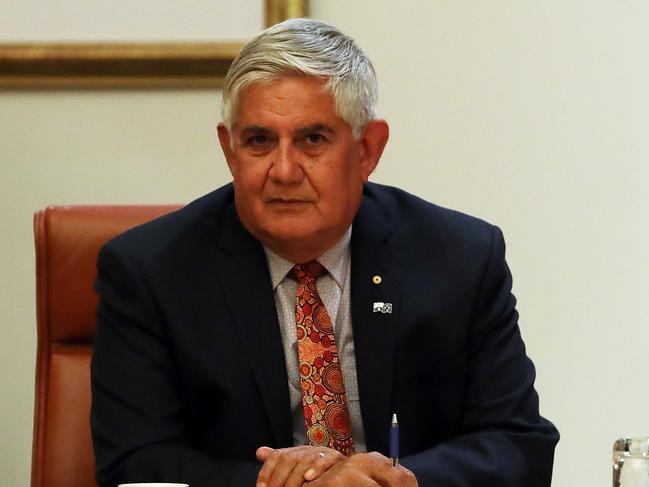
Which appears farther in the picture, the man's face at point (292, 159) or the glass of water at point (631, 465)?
the man's face at point (292, 159)

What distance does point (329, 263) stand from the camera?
2723 millimetres

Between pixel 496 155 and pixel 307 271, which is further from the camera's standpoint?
pixel 496 155

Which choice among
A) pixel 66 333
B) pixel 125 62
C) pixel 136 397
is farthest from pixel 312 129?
pixel 125 62

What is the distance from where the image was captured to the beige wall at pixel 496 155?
357 cm

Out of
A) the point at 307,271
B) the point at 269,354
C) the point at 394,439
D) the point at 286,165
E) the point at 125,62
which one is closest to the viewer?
the point at 394,439

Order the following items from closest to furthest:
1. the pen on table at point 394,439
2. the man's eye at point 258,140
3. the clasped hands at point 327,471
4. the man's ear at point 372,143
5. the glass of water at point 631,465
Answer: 1. the glass of water at point 631,465
2. the pen on table at point 394,439
3. the clasped hands at point 327,471
4. the man's eye at point 258,140
5. the man's ear at point 372,143

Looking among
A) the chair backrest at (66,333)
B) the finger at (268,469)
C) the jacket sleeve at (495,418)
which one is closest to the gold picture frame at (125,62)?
the chair backrest at (66,333)

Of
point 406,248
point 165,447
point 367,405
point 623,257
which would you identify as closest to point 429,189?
point 623,257

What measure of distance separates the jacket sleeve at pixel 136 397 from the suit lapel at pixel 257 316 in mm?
140

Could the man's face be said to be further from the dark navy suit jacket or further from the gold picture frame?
the gold picture frame

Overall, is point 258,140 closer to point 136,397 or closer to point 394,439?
point 136,397

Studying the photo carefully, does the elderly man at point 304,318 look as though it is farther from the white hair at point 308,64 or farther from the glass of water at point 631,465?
the glass of water at point 631,465

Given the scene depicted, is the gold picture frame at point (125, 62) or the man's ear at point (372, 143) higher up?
the gold picture frame at point (125, 62)

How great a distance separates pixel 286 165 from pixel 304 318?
0.38 metres
